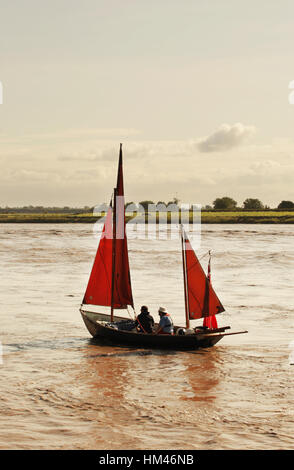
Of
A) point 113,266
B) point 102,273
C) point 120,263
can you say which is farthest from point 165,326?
point 102,273

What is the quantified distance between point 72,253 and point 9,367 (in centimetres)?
5146

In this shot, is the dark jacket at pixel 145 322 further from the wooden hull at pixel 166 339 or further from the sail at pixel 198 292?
the sail at pixel 198 292

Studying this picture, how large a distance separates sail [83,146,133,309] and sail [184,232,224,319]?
9.21 feet

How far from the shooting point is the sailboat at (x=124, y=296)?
21594 millimetres

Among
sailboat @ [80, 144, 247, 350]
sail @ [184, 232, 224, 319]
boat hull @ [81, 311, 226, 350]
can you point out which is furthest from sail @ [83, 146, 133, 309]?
sail @ [184, 232, 224, 319]

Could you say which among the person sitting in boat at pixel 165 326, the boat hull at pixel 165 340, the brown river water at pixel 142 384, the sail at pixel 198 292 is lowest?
the brown river water at pixel 142 384

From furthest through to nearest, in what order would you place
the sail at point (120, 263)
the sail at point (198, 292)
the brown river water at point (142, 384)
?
the sail at point (120, 263) → the sail at point (198, 292) → the brown river water at point (142, 384)

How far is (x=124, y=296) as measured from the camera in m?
24.3

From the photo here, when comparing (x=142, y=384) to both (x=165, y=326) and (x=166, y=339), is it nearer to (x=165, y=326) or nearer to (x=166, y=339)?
(x=166, y=339)

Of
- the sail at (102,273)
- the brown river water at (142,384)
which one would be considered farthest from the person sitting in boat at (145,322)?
the sail at (102,273)

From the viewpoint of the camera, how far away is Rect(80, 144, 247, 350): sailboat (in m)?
21.6

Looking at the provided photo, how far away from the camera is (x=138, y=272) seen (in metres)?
49.2
